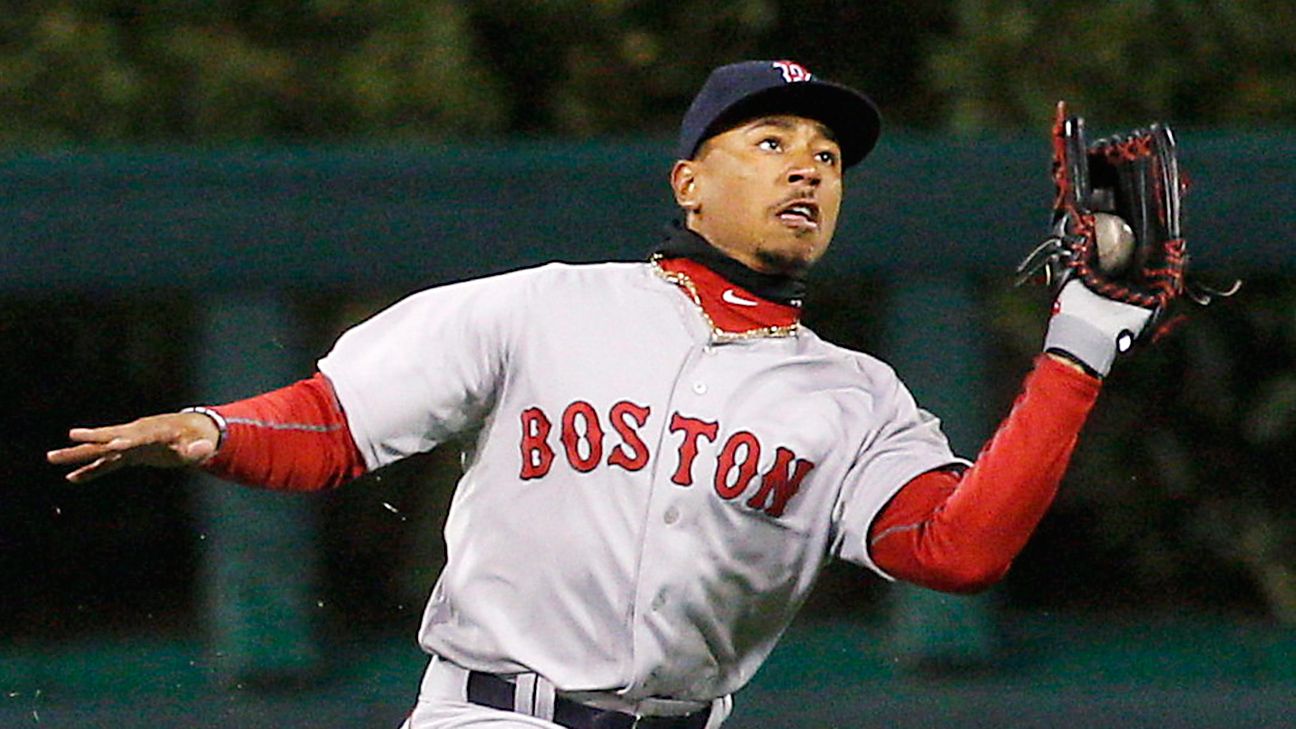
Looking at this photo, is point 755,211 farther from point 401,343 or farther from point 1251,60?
point 1251,60

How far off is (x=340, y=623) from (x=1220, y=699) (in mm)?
1709

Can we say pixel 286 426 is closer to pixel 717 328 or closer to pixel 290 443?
pixel 290 443

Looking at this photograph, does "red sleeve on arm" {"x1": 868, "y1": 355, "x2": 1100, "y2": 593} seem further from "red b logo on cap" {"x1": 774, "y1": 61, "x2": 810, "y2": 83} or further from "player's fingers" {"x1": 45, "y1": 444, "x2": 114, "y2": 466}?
"player's fingers" {"x1": 45, "y1": 444, "x2": 114, "y2": 466}

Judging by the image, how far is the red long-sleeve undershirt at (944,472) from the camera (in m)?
2.98

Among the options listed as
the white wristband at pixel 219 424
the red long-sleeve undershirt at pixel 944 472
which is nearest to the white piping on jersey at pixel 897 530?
the red long-sleeve undershirt at pixel 944 472

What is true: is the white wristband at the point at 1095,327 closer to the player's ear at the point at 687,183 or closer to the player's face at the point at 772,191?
the player's face at the point at 772,191

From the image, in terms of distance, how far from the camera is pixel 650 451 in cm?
318

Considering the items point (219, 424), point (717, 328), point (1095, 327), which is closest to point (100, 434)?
point (219, 424)

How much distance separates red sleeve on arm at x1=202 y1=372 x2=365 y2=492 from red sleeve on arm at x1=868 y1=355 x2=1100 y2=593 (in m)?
0.68

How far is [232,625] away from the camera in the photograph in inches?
194

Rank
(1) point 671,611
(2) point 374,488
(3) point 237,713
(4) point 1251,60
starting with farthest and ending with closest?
(4) point 1251,60
(2) point 374,488
(3) point 237,713
(1) point 671,611

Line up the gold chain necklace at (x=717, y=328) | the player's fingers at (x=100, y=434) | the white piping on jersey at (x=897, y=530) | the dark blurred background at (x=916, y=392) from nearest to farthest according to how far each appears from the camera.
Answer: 1. the player's fingers at (x=100, y=434)
2. the white piping on jersey at (x=897, y=530)
3. the gold chain necklace at (x=717, y=328)
4. the dark blurred background at (x=916, y=392)

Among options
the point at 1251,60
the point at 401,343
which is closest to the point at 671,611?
the point at 401,343

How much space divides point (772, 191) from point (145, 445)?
2.78 feet
